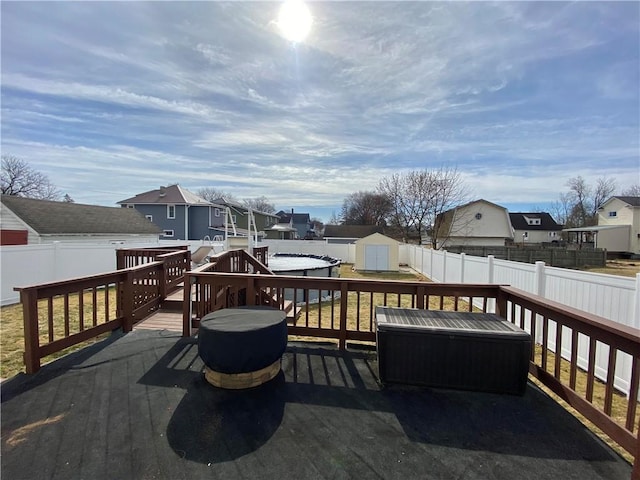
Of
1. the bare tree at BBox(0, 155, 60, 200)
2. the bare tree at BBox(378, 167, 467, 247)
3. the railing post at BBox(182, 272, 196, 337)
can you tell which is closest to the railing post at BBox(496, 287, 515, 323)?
the railing post at BBox(182, 272, 196, 337)

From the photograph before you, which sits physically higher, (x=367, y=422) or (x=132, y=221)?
(x=132, y=221)

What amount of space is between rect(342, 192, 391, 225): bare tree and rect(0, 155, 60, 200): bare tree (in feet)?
122

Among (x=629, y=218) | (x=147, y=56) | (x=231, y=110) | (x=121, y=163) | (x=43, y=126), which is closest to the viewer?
(x=147, y=56)

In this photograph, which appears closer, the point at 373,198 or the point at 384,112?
the point at 384,112

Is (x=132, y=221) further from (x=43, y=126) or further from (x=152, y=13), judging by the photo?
(x=152, y=13)

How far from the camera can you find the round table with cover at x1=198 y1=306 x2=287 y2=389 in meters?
2.47

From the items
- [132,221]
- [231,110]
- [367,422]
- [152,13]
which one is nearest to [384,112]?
[231,110]

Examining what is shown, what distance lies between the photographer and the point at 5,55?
5.13 m

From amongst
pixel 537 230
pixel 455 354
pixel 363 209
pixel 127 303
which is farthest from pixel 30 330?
pixel 363 209

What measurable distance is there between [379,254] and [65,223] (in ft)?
52.7

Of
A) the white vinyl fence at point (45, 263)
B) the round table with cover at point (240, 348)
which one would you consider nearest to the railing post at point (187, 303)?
the round table with cover at point (240, 348)

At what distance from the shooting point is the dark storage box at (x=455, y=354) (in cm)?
245

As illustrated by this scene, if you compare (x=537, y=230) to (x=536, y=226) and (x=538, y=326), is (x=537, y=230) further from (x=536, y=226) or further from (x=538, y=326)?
(x=538, y=326)

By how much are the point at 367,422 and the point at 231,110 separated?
9.21 metres
